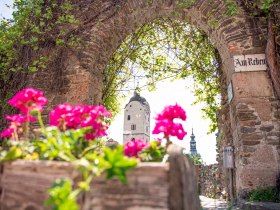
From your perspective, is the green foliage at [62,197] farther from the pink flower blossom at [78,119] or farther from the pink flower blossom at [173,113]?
the pink flower blossom at [173,113]

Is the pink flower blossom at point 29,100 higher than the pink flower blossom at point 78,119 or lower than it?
higher

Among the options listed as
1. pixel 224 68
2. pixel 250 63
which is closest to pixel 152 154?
Answer: pixel 250 63

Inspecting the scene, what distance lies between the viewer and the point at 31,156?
1117 mm

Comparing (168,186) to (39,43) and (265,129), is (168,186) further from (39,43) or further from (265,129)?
(39,43)

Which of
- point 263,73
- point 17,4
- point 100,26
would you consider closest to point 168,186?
point 263,73

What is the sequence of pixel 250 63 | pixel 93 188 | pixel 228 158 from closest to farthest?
1. pixel 93 188
2. pixel 250 63
3. pixel 228 158

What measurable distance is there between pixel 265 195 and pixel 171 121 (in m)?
2.51

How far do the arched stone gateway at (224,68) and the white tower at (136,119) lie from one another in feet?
89.1

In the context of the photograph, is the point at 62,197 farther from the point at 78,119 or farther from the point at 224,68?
the point at 224,68

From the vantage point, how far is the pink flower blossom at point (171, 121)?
1.32 m

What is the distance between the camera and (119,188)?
0.86 meters

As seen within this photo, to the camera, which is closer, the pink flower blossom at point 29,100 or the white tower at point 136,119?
the pink flower blossom at point 29,100

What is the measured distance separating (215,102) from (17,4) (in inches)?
182

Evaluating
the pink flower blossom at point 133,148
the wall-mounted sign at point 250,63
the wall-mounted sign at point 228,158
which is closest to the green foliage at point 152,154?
the pink flower blossom at point 133,148
